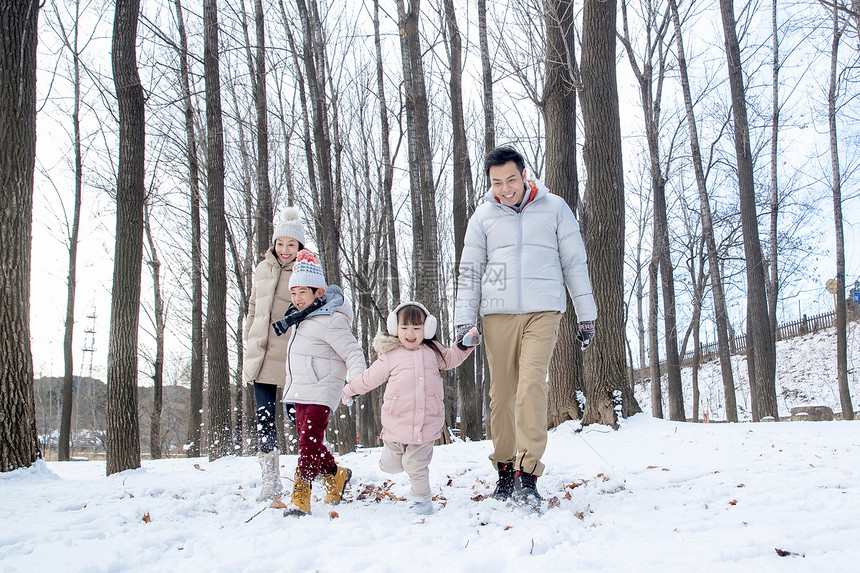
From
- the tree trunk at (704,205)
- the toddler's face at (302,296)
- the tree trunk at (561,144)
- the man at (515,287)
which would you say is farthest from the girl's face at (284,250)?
the tree trunk at (704,205)

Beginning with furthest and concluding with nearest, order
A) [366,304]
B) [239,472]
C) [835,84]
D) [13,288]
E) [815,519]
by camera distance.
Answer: [366,304], [835,84], [239,472], [13,288], [815,519]

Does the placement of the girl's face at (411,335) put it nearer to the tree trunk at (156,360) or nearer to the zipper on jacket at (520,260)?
the zipper on jacket at (520,260)

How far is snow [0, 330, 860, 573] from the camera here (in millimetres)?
2115

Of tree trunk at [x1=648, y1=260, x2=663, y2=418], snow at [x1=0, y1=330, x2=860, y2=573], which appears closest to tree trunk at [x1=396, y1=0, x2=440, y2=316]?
snow at [x1=0, y1=330, x2=860, y2=573]

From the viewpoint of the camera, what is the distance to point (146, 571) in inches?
84.8

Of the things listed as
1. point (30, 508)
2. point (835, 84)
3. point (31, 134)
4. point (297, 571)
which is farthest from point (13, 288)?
point (835, 84)

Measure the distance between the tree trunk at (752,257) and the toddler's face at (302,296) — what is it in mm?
9676

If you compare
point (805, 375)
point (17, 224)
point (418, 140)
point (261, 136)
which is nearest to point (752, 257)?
point (418, 140)

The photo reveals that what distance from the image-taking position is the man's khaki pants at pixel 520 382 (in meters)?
3.01

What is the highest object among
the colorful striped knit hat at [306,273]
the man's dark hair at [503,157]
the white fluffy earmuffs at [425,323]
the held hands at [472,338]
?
the man's dark hair at [503,157]

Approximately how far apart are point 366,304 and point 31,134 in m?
10.4

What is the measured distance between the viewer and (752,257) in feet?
35.9

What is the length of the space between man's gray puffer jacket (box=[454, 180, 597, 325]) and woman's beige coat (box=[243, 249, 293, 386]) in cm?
121

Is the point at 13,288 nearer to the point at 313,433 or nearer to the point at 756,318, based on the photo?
the point at 313,433
